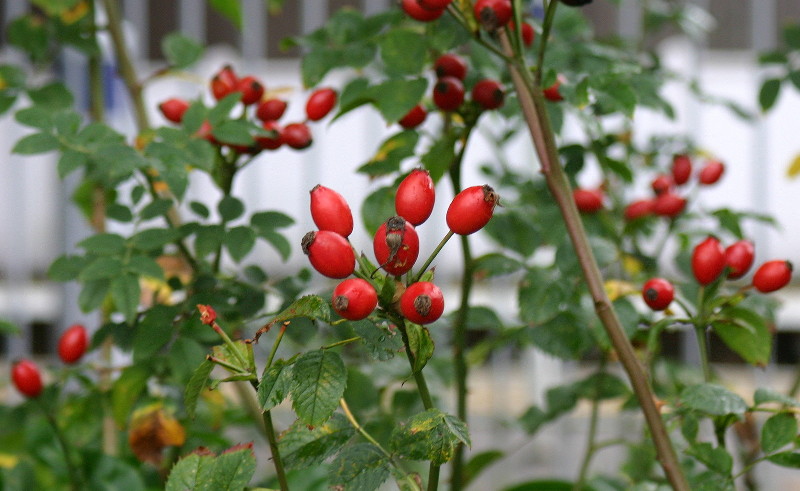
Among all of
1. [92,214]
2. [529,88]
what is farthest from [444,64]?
[92,214]

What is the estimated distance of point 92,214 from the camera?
953mm

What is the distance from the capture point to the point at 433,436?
361 mm

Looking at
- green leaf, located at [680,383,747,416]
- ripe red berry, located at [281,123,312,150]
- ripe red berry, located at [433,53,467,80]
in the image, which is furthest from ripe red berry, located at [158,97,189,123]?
green leaf, located at [680,383,747,416]

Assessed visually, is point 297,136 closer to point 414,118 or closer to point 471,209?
point 414,118

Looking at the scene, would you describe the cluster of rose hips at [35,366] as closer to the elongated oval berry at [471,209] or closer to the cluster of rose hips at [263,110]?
the cluster of rose hips at [263,110]

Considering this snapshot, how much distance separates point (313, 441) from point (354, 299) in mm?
120

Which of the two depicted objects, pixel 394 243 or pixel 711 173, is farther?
pixel 711 173

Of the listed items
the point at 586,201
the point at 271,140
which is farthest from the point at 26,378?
the point at 586,201

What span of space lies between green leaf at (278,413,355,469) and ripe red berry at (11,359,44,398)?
1.13ft

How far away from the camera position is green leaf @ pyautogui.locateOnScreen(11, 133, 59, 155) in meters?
0.59

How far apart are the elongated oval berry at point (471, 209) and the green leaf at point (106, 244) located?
32cm

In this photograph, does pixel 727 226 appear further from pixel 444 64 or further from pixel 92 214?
pixel 92 214

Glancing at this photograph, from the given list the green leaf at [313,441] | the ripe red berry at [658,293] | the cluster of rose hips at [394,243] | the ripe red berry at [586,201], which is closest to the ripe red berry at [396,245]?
the cluster of rose hips at [394,243]

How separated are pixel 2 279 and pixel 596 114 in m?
2.58
